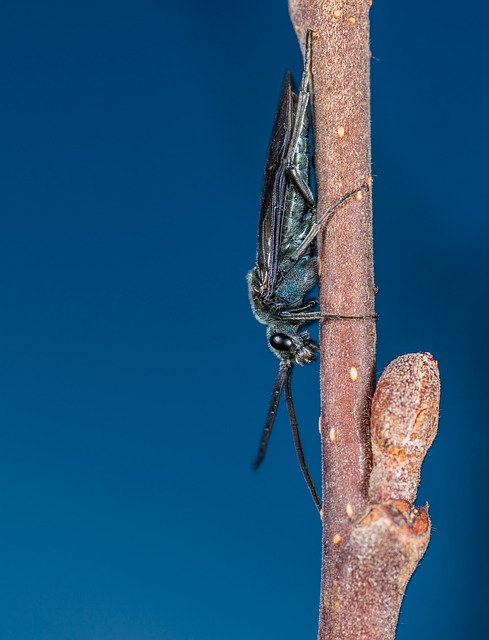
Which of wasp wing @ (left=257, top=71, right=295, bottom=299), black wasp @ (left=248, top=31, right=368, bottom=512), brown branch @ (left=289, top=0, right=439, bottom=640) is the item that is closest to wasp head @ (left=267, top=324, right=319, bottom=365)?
black wasp @ (left=248, top=31, right=368, bottom=512)

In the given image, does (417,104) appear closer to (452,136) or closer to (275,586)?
(452,136)

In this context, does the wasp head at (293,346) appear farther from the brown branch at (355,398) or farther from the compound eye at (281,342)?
the brown branch at (355,398)

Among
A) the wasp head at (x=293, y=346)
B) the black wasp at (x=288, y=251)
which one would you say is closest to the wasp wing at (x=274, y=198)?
the black wasp at (x=288, y=251)

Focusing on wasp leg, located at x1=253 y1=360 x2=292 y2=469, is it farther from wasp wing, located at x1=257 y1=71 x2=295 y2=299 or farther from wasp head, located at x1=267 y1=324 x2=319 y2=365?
wasp wing, located at x1=257 y1=71 x2=295 y2=299

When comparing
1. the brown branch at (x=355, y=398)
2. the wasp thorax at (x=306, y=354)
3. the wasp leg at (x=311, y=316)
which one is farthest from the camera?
the wasp thorax at (x=306, y=354)

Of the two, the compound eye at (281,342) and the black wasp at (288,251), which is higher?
Answer: the black wasp at (288,251)

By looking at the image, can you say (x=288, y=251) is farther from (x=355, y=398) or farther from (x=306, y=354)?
(x=355, y=398)

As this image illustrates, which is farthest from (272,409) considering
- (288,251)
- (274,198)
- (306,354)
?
(274,198)

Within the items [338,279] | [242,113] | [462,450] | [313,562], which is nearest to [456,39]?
[242,113]
